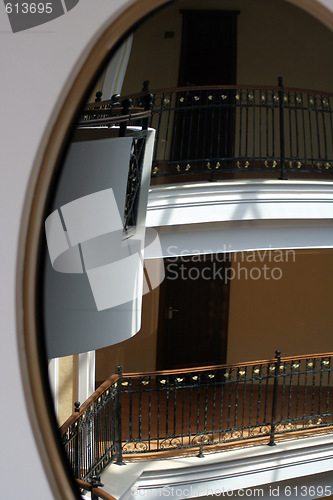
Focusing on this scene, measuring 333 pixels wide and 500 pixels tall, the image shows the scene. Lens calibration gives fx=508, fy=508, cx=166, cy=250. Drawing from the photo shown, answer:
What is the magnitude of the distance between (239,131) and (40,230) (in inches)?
19.5

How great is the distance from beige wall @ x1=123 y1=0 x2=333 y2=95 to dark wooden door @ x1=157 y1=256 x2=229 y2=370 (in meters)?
0.41

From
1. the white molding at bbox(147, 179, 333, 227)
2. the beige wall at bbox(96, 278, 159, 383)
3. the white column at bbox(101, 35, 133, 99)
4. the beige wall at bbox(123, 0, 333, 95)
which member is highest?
the beige wall at bbox(123, 0, 333, 95)

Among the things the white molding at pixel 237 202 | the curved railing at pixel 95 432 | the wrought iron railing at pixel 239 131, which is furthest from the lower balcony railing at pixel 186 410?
the wrought iron railing at pixel 239 131

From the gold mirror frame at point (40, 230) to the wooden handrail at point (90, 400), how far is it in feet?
0.09

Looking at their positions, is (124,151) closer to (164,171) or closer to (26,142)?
(164,171)

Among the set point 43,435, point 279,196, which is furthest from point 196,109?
point 43,435

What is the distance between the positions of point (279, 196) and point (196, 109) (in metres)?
0.27

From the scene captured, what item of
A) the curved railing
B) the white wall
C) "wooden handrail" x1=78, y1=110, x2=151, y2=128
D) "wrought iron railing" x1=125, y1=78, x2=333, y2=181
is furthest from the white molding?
the curved railing

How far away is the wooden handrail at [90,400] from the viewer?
3.56 ft

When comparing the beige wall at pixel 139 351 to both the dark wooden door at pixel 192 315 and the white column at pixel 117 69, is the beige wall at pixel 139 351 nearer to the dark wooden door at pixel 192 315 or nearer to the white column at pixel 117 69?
the dark wooden door at pixel 192 315

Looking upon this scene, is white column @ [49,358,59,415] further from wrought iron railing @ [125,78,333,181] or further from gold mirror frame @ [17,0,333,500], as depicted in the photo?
wrought iron railing @ [125,78,333,181]

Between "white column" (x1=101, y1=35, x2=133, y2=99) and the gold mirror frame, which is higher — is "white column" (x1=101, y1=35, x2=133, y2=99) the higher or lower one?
the higher one

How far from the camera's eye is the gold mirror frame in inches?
41.0

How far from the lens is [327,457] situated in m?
1.13
